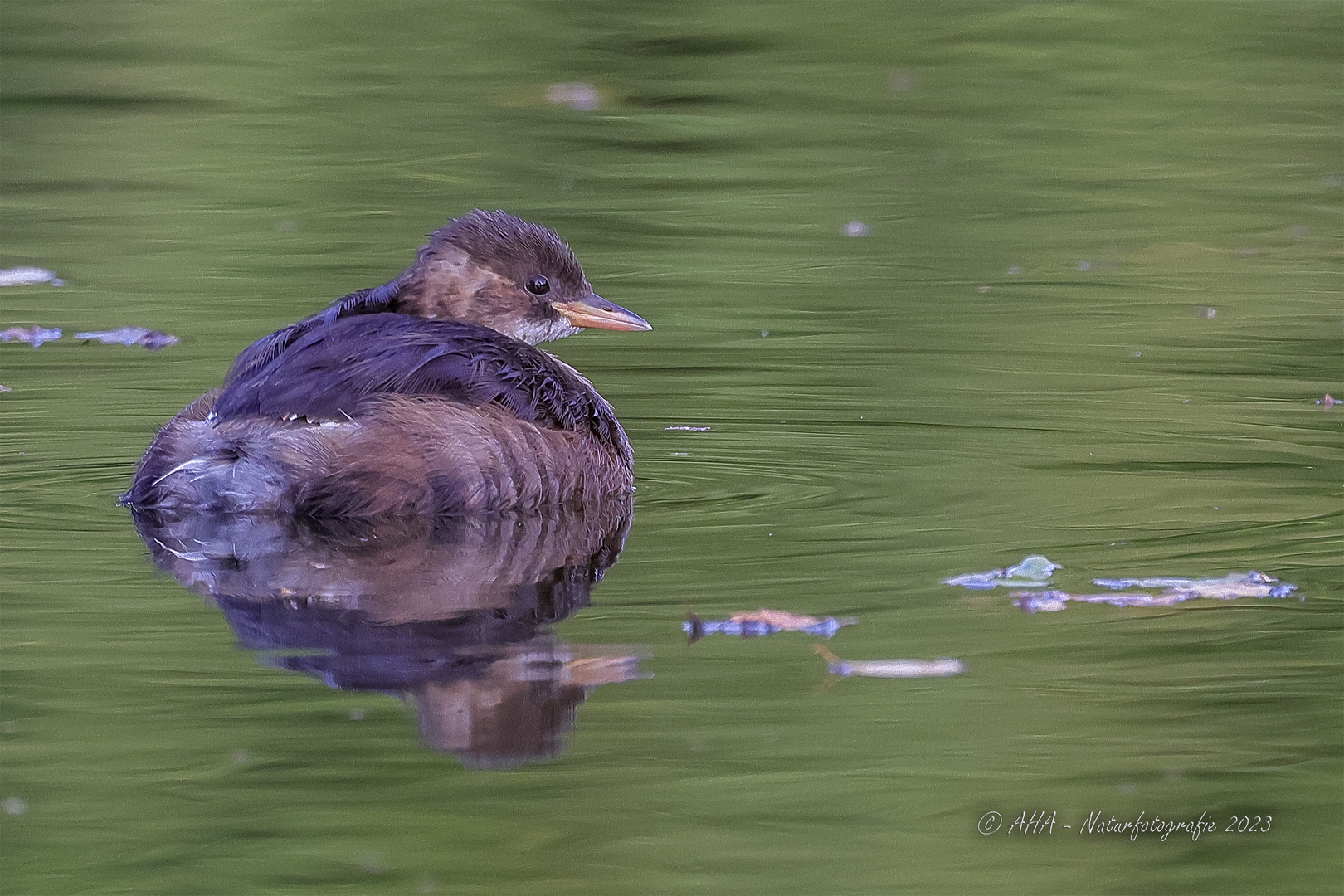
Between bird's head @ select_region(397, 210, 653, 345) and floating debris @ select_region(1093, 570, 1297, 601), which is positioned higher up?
bird's head @ select_region(397, 210, 653, 345)

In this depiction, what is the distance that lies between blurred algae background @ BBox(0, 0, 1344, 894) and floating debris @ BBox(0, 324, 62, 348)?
4.1 inches

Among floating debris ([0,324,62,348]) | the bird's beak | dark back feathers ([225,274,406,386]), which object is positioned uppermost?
dark back feathers ([225,274,406,386])

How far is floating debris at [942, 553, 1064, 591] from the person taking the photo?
585cm

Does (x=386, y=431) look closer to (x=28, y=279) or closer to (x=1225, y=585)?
(x=1225, y=585)

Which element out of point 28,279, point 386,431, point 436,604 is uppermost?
point 386,431

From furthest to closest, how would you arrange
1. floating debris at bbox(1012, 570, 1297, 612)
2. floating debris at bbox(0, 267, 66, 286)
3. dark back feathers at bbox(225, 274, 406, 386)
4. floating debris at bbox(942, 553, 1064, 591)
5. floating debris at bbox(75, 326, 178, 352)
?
1. floating debris at bbox(0, 267, 66, 286)
2. floating debris at bbox(75, 326, 178, 352)
3. dark back feathers at bbox(225, 274, 406, 386)
4. floating debris at bbox(942, 553, 1064, 591)
5. floating debris at bbox(1012, 570, 1297, 612)

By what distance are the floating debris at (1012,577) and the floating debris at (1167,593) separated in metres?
0.08

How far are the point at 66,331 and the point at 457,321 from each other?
2.86 m

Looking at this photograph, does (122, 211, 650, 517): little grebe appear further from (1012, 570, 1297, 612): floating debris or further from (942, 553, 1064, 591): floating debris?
(1012, 570, 1297, 612): floating debris

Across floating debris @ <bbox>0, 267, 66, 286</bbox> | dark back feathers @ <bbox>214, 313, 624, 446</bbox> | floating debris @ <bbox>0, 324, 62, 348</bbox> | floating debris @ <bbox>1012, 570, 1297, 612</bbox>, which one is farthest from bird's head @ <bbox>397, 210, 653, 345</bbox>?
floating debris @ <bbox>0, 267, 66, 286</bbox>

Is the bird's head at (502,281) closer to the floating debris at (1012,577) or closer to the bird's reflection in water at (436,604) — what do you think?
the bird's reflection in water at (436,604)

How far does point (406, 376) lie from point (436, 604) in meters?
1.27

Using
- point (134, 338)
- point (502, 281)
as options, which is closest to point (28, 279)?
point (134, 338)

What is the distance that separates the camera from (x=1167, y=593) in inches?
226
